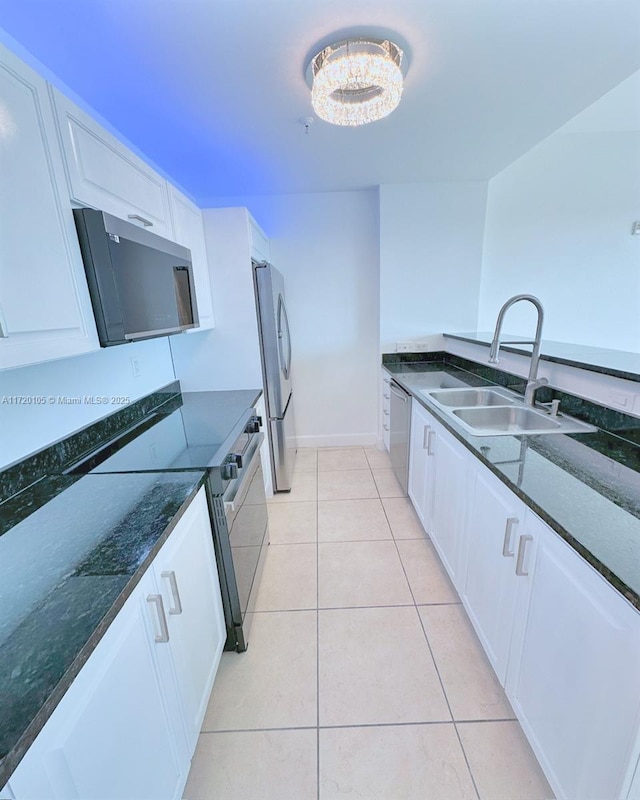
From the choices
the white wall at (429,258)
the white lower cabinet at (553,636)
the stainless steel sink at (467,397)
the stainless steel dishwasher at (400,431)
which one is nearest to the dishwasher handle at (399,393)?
the stainless steel dishwasher at (400,431)

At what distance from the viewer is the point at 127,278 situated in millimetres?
1202

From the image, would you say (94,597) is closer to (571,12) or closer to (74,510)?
(74,510)

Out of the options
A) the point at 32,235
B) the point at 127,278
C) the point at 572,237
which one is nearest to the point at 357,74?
the point at 127,278

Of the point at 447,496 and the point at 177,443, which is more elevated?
the point at 177,443

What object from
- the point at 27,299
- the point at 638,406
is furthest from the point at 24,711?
the point at 638,406

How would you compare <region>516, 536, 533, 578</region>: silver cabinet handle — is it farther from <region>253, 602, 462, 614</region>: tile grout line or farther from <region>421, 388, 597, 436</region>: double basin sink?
<region>253, 602, 462, 614</region>: tile grout line

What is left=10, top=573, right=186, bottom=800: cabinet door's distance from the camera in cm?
55

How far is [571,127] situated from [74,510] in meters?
4.02

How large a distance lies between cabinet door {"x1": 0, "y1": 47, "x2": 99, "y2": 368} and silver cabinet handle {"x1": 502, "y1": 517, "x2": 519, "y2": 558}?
149cm

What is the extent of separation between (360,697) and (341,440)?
2.45 meters

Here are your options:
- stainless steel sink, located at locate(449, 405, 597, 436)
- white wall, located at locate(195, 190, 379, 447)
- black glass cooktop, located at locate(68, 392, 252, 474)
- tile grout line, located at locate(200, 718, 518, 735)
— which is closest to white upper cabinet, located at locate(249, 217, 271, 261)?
white wall, located at locate(195, 190, 379, 447)

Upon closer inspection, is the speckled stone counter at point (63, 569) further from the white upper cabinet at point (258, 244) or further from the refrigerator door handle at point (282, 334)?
the white upper cabinet at point (258, 244)

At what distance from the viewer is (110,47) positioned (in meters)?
1.22

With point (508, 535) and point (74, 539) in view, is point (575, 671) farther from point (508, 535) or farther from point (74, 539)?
point (74, 539)
